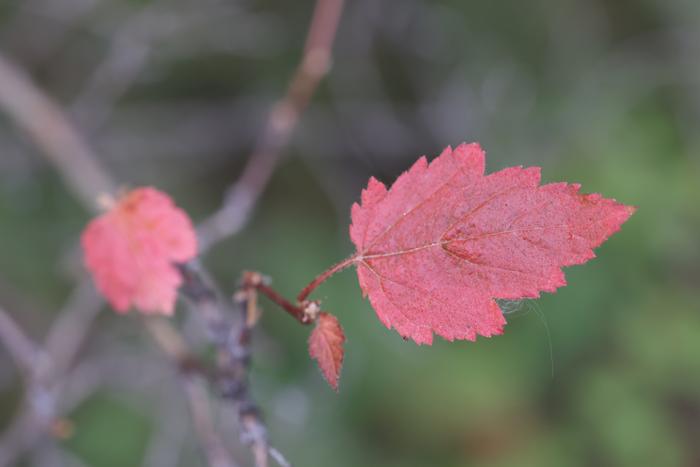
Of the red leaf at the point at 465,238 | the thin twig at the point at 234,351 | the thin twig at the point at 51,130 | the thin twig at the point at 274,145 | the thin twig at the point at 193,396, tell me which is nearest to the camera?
the red leaf at the point at 465,238

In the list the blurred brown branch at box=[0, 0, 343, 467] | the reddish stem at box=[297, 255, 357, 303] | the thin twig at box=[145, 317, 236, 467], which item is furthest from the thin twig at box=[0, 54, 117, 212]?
the reddish stem at box=[297, 255, 357, 303]

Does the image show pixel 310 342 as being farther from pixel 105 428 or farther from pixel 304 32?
pixel 304 32

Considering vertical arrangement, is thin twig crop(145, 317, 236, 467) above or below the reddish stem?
above

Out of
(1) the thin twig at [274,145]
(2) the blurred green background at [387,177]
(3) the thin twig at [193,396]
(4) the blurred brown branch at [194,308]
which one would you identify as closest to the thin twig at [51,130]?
(4) the blurred brown branch at [194,308]

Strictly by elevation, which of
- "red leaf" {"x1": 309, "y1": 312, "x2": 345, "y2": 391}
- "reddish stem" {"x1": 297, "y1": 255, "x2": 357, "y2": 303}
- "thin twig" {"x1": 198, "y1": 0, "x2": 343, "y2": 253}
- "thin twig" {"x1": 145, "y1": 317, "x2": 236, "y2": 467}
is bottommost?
"red leaf" {"x1": 309, "y1": 312, "x2": 345, "y2": 391}

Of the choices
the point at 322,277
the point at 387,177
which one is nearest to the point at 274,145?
the point at 387,177

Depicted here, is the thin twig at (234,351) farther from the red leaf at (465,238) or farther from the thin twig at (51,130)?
the thin twig at (51,130)

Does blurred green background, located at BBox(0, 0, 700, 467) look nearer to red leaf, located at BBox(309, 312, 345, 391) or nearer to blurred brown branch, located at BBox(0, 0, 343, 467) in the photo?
blurred brown branch, located at BBox(0, 0, 343, 467)

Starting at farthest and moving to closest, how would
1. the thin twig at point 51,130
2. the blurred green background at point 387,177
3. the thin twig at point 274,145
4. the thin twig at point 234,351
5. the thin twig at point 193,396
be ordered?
the blurred green background at point 387,177 < the thin twig at point 51,130 < the thin twig at point 274,145 < the thin twig at point 193,396 < the thin twig at point 234,351

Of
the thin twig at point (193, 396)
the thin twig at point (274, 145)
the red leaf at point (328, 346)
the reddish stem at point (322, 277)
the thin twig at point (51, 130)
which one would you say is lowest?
the red leaf at point (328, 346)
